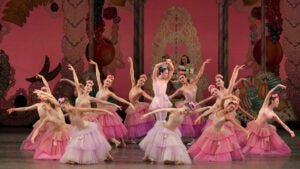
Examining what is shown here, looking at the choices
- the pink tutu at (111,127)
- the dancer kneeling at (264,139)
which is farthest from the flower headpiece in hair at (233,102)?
the pink tutu at (111,127)

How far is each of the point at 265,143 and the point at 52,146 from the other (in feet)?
11.5

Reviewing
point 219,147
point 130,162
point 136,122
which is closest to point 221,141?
point 219,147

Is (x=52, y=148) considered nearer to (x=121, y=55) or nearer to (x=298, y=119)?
(x=121, y=55)

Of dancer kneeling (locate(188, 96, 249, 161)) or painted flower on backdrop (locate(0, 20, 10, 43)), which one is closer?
dancer kneeling (locate(188, 96, 249, 161))

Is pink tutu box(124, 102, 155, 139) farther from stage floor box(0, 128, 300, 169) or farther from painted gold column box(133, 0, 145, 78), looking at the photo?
painted gold column box(133, 0, 145, 78)

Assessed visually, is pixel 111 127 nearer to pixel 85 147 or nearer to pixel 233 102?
pixel 85 147

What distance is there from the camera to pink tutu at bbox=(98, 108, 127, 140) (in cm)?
1155

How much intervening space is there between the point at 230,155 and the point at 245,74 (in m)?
6.39

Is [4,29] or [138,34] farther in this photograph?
[4,29]

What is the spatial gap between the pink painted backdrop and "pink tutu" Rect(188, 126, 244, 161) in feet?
20.8

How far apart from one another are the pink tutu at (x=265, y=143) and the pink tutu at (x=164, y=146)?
6.40 feet

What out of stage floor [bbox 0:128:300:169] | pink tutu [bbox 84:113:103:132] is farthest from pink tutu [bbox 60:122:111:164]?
pink tutu [bbox 84:113:103:132]

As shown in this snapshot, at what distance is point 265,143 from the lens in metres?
10.8

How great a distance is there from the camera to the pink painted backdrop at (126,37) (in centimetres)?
1598
